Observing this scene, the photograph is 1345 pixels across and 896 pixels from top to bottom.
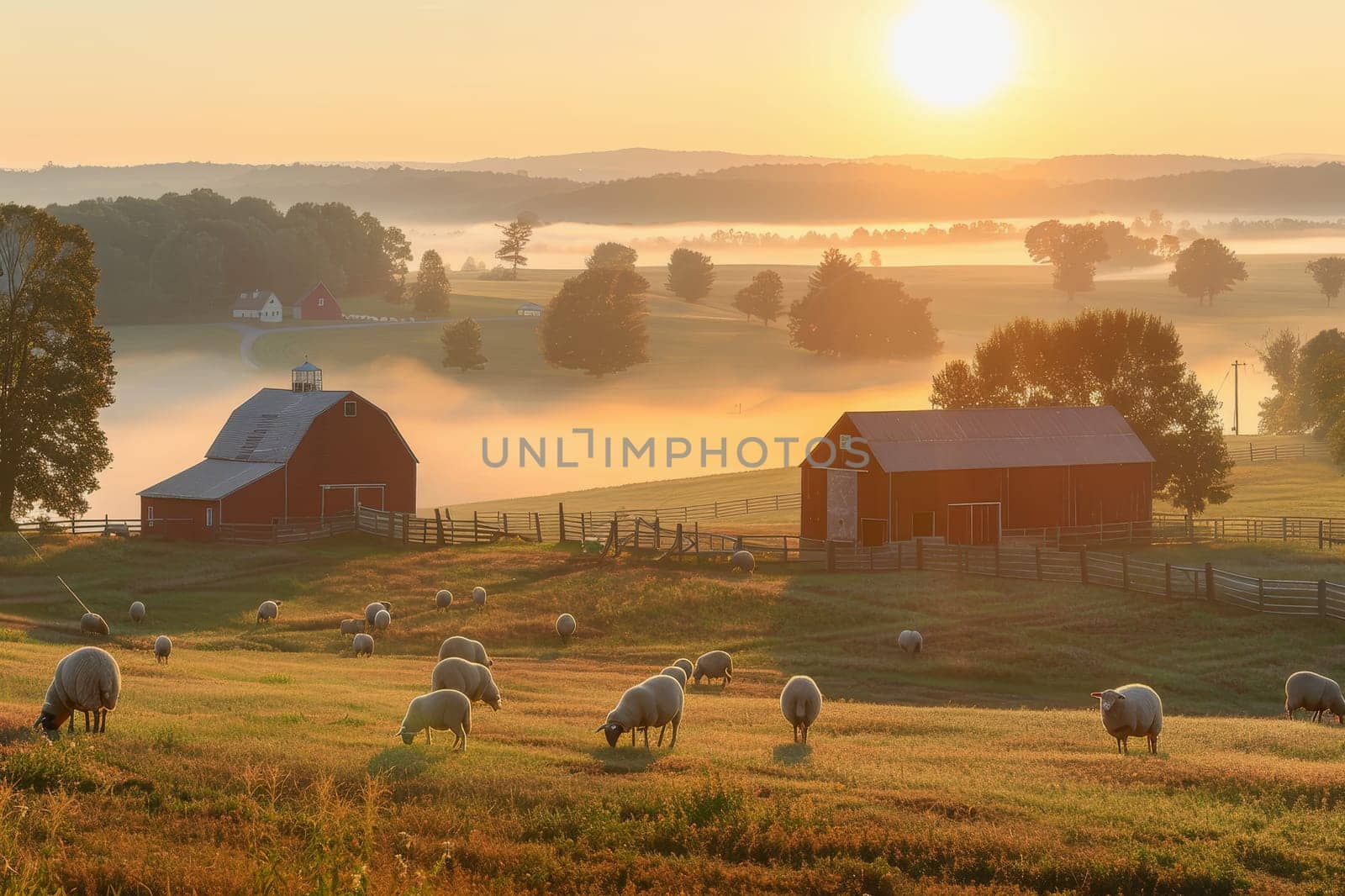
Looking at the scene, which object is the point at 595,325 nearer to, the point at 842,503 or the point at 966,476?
the point at 842,503

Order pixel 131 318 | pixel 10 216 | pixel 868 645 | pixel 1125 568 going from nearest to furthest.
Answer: pixel 868 645, pixel 1125 568, pixel 10 216, pixel 131 318

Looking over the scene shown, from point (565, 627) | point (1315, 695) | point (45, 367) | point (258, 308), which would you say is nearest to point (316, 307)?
point (258, 308)

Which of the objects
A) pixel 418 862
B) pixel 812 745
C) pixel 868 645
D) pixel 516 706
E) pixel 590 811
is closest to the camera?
pixel 418 862

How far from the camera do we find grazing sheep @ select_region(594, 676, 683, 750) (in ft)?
70.7

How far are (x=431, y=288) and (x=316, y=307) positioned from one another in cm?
1440

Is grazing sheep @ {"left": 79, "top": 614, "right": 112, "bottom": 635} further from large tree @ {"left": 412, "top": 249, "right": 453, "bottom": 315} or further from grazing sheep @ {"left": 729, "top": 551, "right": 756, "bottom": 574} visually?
large tree @ {"left": 412, "top": 249, "right": 453, "bottom": 315}

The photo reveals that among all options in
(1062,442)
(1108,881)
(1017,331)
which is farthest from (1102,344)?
(1108,881)

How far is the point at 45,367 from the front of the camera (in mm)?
61094

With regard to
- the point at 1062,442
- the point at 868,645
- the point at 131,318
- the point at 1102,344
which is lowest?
the point at 868,645

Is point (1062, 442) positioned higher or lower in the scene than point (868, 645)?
higher

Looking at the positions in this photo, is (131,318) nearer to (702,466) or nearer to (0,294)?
(702,466)

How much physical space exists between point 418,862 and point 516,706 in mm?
10893

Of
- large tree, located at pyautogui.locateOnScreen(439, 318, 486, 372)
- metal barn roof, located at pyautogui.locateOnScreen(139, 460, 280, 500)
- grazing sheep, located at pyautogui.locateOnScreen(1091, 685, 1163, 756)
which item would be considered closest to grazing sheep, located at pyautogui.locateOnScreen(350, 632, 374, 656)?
grazing sheep, located at pyautogui.locateOnScreen(1091, 685, 1163, 756)

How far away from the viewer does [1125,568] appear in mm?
46594
